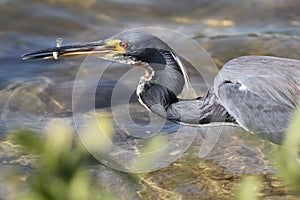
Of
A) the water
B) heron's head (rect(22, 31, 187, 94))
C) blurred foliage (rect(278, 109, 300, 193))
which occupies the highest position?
blurred foliage (rect(278, 109, 300, 193))

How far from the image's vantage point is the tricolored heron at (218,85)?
3789mm

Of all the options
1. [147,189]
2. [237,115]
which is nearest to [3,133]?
[147,189]

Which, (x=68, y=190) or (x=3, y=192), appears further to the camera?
(x=3, y=192)

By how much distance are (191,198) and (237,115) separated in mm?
677

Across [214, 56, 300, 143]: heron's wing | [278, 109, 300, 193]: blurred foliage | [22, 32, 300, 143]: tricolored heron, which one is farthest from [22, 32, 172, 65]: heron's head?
[278, 109, 300, 193]: blurred foliage

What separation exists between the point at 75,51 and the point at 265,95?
135 cm

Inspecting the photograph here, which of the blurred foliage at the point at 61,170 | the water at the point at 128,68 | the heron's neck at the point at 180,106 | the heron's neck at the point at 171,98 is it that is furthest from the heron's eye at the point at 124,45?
the blurred foliage at the point at 61,170

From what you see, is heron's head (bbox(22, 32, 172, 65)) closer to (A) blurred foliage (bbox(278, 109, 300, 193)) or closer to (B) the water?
(B) the water

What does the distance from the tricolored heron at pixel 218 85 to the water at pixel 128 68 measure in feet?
0.83

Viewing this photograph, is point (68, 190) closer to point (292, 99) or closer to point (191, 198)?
point (191, 198)

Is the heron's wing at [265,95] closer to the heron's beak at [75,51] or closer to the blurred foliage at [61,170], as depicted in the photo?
the heron's beak at [75,51]

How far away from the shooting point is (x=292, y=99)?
3746mm

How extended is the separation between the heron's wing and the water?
232mm

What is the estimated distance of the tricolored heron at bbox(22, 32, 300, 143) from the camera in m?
3.79
